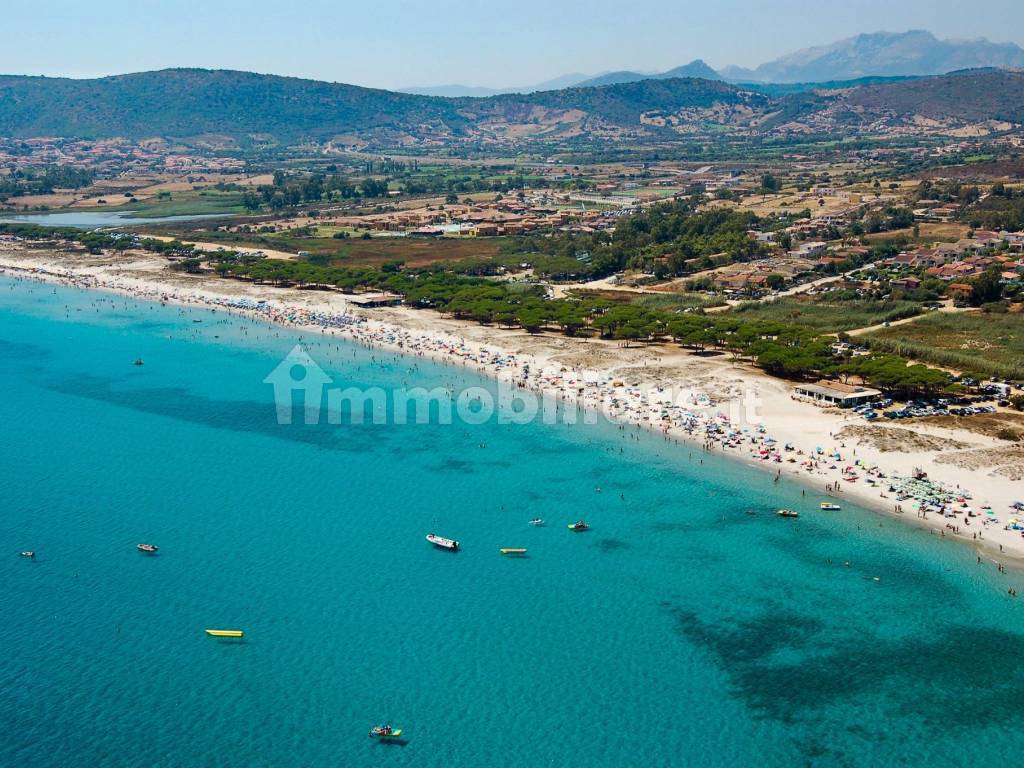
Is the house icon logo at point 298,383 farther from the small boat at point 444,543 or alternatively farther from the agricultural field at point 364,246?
the agricultural field at point 364,246

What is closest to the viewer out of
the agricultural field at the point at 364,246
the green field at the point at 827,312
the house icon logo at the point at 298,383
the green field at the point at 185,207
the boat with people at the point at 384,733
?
the boat with people at the point at 384,733

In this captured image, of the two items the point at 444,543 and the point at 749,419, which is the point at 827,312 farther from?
the point at 444,543

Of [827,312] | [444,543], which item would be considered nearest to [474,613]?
[444,543]

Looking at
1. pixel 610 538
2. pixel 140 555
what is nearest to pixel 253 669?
pixel 140 555

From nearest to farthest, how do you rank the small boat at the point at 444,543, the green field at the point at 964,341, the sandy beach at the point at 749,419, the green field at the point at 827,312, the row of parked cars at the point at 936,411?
the small boat at the point at 444,543, the sandy beach at the point at 749,419, the row of parked cars at the point at 936,411, the green field at the point at 964,341, the green field at the point at 827,312

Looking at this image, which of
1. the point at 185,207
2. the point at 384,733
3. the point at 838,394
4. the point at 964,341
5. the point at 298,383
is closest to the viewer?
the point at 384,733

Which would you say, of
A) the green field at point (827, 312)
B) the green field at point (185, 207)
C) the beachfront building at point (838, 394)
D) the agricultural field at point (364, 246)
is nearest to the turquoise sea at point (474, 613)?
A: the beachfront building at point (838, 394)
